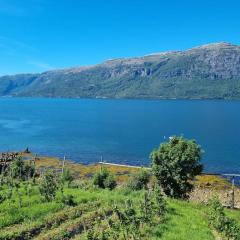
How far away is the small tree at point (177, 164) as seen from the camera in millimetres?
33531

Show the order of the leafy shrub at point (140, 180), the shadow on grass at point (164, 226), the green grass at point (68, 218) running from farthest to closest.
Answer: the leafy shrub at point (140, 180)
the green grass at point (68, 218)
the shadow on grass at point (164, 226)

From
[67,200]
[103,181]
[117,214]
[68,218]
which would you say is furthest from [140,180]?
[117,214]

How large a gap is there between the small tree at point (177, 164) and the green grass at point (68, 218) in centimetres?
402

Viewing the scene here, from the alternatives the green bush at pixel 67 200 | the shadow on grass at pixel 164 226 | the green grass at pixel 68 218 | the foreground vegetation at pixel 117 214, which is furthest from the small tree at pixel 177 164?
the green bush at pixel 67 200

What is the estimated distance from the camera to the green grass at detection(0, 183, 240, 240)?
21625 millimetres

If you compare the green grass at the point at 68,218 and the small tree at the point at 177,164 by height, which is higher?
the small tree at the point at 177,164

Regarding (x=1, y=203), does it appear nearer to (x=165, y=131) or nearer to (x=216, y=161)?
(x=216, y=161)

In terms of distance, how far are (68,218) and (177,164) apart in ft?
39.2

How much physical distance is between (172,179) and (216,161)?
2124 inches

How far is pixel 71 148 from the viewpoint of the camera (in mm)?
102812

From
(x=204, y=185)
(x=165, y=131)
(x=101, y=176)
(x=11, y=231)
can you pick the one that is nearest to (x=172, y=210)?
(x=11, y=231)

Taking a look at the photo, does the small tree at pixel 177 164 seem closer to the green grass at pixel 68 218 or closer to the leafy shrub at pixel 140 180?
the green grass at pixel 68 218

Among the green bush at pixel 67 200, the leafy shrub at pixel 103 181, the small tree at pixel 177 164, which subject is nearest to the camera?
the green bush at pixel 67 200

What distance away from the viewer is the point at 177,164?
33.5 meters
